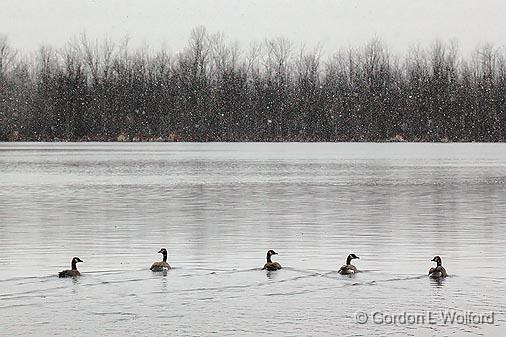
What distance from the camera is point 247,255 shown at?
55.5ft

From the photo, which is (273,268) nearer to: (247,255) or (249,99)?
(247,255)

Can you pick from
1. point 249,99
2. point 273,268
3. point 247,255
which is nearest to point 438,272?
point 273,268

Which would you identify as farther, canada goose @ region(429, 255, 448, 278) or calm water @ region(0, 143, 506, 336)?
canada goose @ region(429, 255, 448, 278)

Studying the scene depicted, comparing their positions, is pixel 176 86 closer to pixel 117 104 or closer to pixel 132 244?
pixel 117 104

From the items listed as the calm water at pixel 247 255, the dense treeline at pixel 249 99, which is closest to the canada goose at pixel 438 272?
the calm water at pixel 247 255

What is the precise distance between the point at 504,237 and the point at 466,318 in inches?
334

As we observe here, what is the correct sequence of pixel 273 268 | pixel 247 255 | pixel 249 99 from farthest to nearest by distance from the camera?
pixel 249 99, pixel 247 255, pixel 273 268

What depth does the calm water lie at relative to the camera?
11281 mm

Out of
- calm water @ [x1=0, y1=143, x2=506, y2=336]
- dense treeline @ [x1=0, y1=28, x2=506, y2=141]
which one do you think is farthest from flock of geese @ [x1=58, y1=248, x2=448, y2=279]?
dense treeline @ [x1=0, y1=28, x2=506, y2=141]

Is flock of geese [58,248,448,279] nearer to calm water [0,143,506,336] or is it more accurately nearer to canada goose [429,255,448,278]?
canada goose [429,255,448,278]

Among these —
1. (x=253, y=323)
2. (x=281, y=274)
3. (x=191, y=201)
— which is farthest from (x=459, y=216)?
(x=253, y=323)

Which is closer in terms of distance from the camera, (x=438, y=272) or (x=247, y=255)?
(x=438, y=272)

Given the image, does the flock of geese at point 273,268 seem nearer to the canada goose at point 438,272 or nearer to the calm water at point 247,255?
the canada goose at point 438,272

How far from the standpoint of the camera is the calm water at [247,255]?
37.0 feet
